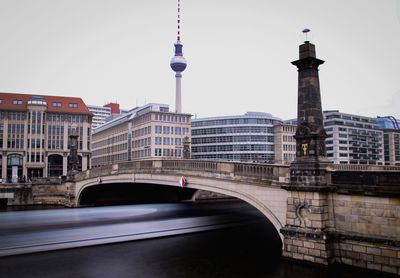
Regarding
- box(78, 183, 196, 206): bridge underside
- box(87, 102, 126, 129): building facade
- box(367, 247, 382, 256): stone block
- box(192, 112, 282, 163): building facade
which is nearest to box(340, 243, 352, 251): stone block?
box(367, 247, 382, 256): stone block

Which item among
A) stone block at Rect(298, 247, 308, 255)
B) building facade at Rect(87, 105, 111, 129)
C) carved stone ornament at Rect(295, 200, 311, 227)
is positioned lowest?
stone block at Rect(298, 247, 308, 255)

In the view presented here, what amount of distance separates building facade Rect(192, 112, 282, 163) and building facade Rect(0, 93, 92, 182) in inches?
1497

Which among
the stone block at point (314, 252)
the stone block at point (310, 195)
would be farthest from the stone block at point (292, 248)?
the stone block at point (310, 195)

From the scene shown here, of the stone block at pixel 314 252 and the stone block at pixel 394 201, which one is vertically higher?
the stone block at pixel 394 201

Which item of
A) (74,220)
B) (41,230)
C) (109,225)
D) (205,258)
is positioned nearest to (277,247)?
(205,258)

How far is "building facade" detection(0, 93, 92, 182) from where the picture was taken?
75875mm

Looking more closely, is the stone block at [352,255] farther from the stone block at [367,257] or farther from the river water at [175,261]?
the river water at [175,261]

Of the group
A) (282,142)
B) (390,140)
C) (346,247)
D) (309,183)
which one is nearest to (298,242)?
(346,247)

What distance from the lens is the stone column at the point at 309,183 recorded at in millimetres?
18953

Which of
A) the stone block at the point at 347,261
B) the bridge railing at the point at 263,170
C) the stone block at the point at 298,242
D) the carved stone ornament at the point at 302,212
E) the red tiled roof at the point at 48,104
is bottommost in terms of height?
the stone block at the point at 347,261

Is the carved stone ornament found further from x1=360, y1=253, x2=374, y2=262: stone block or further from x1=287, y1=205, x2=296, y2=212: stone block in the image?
x1=360, y1=253, x2=374, y2=262: stone block

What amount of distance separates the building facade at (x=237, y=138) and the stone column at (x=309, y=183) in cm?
8387

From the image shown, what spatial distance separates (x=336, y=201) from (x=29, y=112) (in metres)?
73.9

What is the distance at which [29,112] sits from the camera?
257ft
